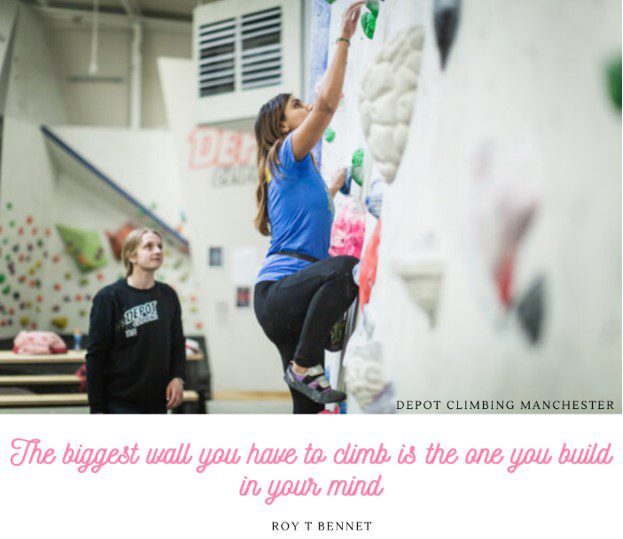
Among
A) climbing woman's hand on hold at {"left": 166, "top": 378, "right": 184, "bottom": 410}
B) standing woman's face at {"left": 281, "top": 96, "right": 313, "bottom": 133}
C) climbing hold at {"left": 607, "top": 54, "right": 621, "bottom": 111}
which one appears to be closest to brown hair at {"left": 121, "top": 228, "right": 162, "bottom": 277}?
climbing woman's hand on hold at {"left": 166, "top": 378, "right": 184, "bottom": 410}

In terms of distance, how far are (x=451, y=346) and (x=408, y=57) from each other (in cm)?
73

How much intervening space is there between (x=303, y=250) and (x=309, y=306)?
16 cm

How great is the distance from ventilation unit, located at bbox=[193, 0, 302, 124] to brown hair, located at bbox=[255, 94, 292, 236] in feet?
0.34

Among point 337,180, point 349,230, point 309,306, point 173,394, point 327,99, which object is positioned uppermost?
point 327,99

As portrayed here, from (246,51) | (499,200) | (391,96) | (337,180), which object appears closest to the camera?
(499,200)

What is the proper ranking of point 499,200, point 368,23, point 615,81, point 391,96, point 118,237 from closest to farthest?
1. point 615,81
2. point 499,200
3. point 391,96
4. point 368,23
5. point 118,237

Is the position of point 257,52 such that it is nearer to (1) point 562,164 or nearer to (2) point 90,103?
(2) point 90,103

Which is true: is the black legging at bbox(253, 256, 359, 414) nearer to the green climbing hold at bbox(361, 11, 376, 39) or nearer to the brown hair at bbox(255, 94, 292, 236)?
the brown hair at bbox(255, 94, 292, 236)

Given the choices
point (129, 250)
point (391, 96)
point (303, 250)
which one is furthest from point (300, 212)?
point (129, 250)

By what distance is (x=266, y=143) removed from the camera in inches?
80.4

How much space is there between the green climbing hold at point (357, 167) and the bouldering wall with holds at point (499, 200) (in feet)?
0.31

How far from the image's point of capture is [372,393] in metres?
1.89

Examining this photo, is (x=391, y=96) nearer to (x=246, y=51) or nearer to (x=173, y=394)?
(x=246, y=51)

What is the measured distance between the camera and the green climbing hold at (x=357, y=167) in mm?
1948
